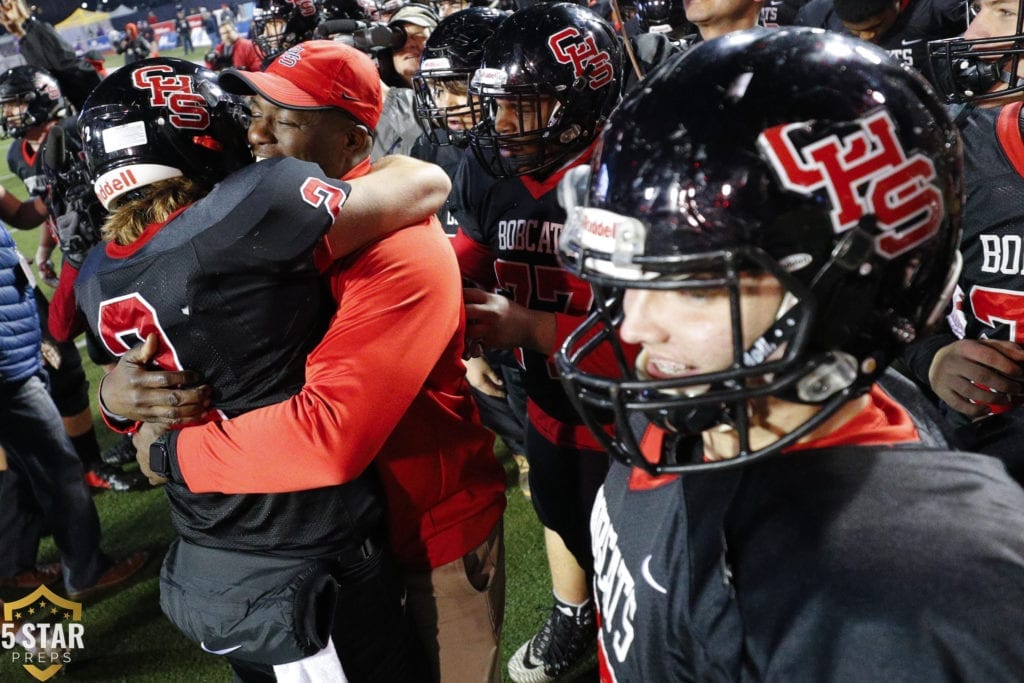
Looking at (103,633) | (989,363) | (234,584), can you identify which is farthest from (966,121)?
(103,633)

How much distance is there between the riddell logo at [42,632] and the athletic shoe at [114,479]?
97 cm

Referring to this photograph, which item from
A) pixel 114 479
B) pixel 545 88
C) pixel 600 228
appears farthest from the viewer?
pixel 114 479

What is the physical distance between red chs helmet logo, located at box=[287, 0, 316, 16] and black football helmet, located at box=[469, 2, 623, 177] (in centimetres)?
520

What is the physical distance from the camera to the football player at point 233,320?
5.20ft

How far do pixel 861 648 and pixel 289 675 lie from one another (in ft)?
4.38

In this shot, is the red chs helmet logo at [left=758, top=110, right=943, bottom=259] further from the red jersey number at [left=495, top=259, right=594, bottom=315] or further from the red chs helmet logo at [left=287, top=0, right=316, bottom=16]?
the red chs helmet logo at [left=287, top=0, right=316, bottom=16]

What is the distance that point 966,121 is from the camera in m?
2.20

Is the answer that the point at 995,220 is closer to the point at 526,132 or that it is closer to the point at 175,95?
the point at 526,132

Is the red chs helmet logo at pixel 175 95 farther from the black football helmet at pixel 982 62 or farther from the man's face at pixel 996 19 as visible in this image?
the man's face at pixel 996 19

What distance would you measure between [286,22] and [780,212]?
703cm

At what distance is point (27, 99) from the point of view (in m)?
5.21

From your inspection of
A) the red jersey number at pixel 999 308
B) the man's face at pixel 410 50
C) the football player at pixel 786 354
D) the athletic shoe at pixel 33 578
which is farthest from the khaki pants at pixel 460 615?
the man's face at pixel 410 50

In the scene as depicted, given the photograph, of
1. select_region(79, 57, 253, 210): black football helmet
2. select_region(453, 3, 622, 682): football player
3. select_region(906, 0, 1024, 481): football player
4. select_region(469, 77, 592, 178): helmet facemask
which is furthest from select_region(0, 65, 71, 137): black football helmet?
select_region(906, 0, 1024, 481): football player

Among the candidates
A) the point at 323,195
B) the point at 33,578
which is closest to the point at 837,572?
the point at 323,195
